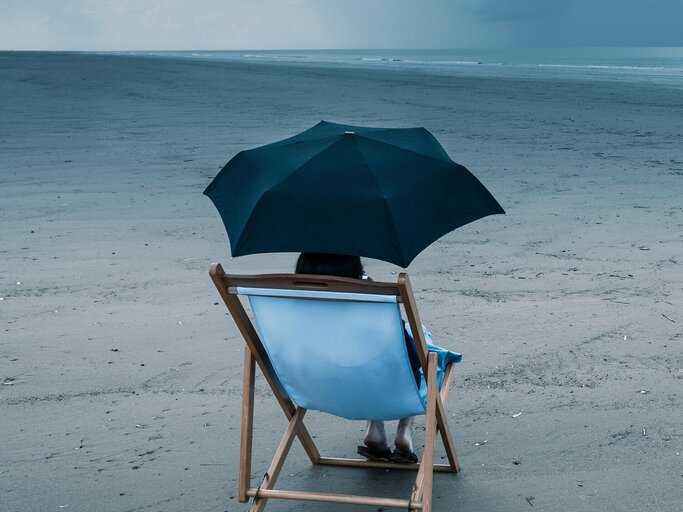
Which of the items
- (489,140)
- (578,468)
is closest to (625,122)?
(489,140)

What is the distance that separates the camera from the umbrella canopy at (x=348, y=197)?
108 inches

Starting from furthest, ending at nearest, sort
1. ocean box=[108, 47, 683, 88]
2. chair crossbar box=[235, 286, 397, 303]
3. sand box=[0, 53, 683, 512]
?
ocean box=[108, 47, 683, 88], sand box=[0, 53, 683, 512], chair crossbar box=[235, 286, 397, 303]

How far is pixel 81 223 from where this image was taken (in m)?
7.82

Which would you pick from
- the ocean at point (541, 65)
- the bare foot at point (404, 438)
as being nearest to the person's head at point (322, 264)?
the bare foot at point (404, 438)

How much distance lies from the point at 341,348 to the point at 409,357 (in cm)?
33

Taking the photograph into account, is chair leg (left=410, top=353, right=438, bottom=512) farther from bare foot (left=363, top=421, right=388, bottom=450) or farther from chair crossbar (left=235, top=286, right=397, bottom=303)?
bare foot (left=363, top=421, right=388, bottom=450)

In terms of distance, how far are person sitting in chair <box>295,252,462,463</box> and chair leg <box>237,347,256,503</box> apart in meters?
0.39

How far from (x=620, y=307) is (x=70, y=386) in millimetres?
3166

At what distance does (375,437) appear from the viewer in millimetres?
3639

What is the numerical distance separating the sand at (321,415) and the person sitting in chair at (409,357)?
0.09 metres

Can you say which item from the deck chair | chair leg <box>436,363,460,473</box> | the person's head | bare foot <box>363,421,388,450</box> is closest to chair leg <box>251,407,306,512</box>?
the deck chair

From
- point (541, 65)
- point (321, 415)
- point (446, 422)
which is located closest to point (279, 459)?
point (446, 422)

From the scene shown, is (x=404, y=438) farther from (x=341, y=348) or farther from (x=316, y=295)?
(x=316, y=295)

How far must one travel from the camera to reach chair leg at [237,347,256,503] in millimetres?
3084
